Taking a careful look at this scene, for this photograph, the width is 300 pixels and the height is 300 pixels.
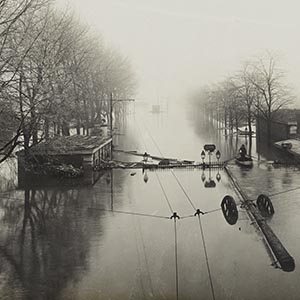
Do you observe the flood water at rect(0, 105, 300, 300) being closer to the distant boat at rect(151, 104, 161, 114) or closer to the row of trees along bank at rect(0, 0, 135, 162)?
the row of trees along bank at rect(0, 0, 135, 162)

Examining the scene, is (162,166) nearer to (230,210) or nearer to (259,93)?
(230,210)

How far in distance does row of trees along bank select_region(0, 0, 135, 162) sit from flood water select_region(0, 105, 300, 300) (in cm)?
171

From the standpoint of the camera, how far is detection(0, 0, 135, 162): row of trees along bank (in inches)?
367

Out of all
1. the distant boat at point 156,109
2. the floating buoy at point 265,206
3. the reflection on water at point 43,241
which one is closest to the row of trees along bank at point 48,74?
the reflection on water at point 43,241

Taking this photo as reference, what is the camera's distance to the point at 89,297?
5113 mm

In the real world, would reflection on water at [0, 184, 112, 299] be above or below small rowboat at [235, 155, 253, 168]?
below

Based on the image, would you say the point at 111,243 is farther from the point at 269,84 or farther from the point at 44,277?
the point at 269,84

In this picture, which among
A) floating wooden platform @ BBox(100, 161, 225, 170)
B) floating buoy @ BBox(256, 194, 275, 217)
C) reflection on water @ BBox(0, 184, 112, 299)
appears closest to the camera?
reflection on water @ BBox(0, 184, 112, 299)

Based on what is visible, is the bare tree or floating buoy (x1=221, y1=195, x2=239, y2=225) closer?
floating buoy (x1=221, y1=195, x2=239, y2=225)

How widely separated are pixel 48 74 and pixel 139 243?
667 cm

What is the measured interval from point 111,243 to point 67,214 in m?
2.17

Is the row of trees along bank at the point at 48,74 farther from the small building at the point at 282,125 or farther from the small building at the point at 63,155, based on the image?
the small building at the point at 282,125

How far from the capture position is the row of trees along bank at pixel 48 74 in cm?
933

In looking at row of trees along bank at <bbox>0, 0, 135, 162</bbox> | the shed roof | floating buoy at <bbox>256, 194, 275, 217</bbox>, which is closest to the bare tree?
row of trees along bank at <bbox>0, 0, 135, 162</bbox>
